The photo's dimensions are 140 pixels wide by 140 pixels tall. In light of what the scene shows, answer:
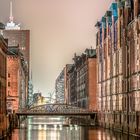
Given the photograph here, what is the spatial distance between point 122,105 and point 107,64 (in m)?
28.8

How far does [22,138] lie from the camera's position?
376 ft

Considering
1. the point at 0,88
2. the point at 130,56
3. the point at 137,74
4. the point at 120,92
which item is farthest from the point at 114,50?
the point at 0,88

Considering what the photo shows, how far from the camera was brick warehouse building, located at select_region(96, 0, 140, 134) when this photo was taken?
400ft

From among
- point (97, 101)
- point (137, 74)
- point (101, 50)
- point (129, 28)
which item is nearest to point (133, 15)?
point (129, 28)

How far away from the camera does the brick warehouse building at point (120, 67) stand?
12188cm

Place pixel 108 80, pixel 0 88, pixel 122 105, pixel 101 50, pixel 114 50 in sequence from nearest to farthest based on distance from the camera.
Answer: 1. pixel 0 88
2. pixel 122 105
3. pixel 114 50
4. pixel 108 80
5. pixel 101 50

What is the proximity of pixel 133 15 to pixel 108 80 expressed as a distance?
129 ft

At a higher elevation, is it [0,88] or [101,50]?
[101,50]

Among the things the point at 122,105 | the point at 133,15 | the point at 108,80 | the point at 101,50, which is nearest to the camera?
the point at 133,15

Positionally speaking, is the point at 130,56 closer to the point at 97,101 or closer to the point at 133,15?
the point at 133,15

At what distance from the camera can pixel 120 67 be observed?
14200cm

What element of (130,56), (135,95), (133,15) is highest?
(133,15)

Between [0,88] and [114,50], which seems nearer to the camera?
[0,88]

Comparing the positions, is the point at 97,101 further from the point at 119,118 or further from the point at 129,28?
the point at 129,28
